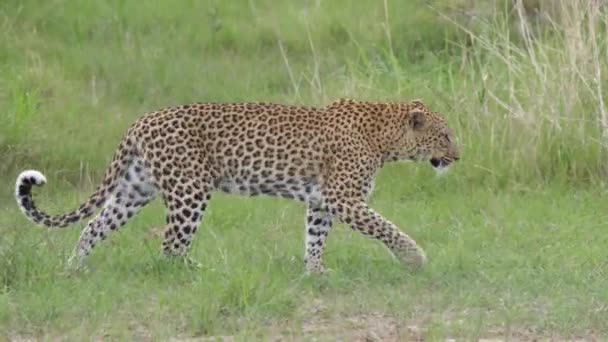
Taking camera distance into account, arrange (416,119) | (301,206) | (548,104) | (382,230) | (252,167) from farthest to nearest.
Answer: (548,104), (301,206), (416,119), (252,167), (382,230)

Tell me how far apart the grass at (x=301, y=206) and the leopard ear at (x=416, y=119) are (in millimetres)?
732

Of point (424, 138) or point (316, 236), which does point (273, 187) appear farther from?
point (424, 138)

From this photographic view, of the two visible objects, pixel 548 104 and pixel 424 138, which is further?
pixel 548 104

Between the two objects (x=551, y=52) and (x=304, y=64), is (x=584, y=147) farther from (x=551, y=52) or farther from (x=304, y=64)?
(x=304, y=64)

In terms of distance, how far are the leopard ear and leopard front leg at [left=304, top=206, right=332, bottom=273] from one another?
0.72 m

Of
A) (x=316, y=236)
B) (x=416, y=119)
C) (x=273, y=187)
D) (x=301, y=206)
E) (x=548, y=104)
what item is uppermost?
(x=416, y=119)

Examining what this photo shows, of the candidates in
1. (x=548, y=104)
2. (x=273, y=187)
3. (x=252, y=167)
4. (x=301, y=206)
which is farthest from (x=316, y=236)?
(x=548, y=104)

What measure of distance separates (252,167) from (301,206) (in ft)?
6.32

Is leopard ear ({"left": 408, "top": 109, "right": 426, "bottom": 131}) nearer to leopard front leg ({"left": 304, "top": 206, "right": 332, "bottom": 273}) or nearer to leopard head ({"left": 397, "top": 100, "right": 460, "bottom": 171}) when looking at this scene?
leopard head ({"left": 397, "top": 100, "right": 460, "bottom": 171})

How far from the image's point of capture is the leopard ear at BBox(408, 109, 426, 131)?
364 inches

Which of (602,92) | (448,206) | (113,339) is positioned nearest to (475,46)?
(602,92)

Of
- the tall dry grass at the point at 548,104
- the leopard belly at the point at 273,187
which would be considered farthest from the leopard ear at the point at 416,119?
the tall dry grass at the point at 548,104

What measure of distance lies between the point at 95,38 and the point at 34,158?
9.38 ft

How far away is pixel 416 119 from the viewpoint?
925 centimetres
